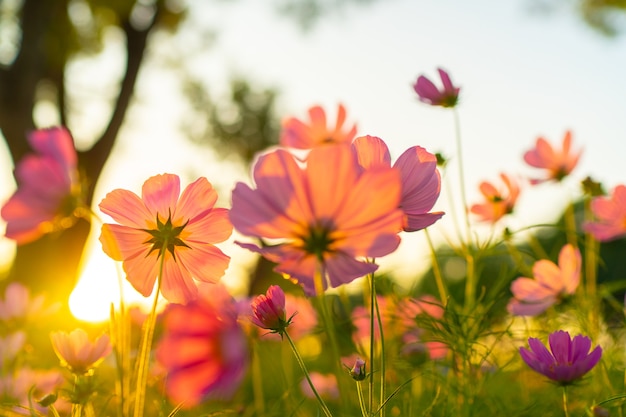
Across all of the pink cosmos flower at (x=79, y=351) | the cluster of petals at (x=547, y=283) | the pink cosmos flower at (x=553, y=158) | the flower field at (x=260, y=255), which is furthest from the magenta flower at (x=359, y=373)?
the pink cosmos flower at (x=553, y=158)

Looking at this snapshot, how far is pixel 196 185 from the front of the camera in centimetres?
52

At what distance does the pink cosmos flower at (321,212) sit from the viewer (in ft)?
1.20

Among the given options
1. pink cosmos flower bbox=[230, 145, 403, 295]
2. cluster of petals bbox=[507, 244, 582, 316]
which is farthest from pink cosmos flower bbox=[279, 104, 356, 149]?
pink cosmos flower bbox=[230, 145, 403, 295]

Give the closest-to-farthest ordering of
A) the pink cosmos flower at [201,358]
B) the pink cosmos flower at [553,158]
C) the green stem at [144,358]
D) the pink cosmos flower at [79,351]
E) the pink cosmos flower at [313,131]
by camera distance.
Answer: the pink cosmos flower at [201,358] → the green stem at [144,358] → the pink cosmos flower at [79,351] → the pink cosmos flower at [313,131] → the pink cosmos flower at [553,158]

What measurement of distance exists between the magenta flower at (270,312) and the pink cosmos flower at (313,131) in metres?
0.47

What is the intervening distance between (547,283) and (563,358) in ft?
1.11

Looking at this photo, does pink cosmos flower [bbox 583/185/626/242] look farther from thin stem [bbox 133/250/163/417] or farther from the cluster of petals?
thin stem [bbox 133/250/163/417]

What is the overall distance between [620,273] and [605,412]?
6.18 m

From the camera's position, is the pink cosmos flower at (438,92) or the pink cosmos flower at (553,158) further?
the pink cosmos flower at (553,158)

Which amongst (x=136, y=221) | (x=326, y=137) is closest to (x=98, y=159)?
(x=326, y=137)

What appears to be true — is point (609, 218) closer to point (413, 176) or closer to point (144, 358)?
point (413, 176)

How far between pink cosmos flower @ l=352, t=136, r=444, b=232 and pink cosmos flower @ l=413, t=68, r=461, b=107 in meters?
0.36

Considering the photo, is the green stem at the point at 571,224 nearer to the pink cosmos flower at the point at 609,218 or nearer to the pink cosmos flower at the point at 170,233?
the pink cosmos flower at the point at 609,218

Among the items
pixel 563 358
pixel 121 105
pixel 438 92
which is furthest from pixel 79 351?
pixel 121 105
